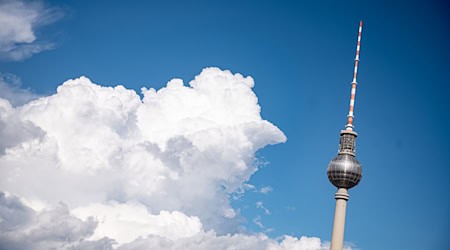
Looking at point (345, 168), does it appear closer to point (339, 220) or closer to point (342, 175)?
point (342, 175)

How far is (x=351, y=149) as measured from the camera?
13775 cm

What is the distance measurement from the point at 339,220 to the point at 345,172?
10.3 metres

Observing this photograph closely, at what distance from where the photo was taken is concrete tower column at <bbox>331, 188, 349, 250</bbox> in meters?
129

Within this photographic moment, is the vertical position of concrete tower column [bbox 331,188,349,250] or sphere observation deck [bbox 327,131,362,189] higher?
sphere observation deck [bbox 327,131,362,189]

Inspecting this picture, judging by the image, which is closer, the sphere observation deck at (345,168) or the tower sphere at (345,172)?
the tower sphere at (345,172)

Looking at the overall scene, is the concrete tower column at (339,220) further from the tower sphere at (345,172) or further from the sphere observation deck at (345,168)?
the sphere observation deck at (345,168)

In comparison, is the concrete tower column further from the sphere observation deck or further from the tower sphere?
the sphere observation deck

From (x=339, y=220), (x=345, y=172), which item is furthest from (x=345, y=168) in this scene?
(x=339, y=220)

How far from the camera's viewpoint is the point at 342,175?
134125 millimetres

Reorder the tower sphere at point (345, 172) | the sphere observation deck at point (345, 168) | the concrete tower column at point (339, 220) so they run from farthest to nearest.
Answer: the sphere observation deck at point (345, 168)
the tower sphere at point (345, 172)
the concrete tower column at point (339, 220)

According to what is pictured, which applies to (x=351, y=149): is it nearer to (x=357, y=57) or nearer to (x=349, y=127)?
(x=349, y=127)

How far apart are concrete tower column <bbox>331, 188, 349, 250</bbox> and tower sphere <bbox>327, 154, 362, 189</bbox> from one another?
73.9 inches

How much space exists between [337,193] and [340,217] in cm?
578

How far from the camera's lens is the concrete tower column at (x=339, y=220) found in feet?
424
